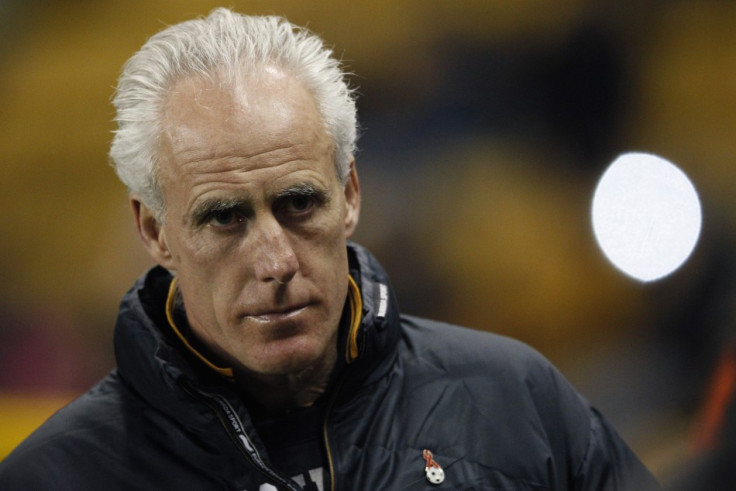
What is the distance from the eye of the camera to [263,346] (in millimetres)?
1539

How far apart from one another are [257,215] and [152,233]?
0.29m

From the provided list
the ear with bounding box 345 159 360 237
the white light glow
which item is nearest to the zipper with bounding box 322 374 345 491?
the ear with bounding box 345 159 360 237

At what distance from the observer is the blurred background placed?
3.66 meters

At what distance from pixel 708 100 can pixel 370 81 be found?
4.72 ft

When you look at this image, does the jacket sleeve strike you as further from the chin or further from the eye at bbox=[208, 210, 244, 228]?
the eye at bbox=[208, 210, 244, 228]

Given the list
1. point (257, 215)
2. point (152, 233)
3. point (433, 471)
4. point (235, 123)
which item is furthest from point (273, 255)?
point (433, 471)

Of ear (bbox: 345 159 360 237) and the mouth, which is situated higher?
ear (bbox: 345 159 360 237)

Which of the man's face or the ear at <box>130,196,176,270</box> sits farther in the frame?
the ear at <box>130,196,176,270</box>

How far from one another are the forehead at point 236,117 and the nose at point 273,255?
122 mm

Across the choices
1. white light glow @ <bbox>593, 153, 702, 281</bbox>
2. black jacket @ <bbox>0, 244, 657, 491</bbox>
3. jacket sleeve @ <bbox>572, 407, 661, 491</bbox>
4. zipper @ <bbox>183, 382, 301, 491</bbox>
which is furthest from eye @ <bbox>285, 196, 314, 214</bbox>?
white light glow @ <bbox>593, 153, 702, 281</bbox>

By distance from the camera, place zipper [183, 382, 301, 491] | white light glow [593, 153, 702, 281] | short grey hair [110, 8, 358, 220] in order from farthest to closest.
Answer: white light glow [593, 153, 702, 281], short grey hair [110, 8, 358, 220], zipper [183, 382, 301, 491]

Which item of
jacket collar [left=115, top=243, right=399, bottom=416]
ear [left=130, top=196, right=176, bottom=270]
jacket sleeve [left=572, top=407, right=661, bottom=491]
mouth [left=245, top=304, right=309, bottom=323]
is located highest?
ear [left=130, top=196, right=176, bottom=270]

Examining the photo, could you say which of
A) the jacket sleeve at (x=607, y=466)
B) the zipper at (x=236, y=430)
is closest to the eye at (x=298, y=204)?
the zipper at (x=236, y=430)

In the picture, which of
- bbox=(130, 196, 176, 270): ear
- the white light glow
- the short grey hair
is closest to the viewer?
the short grey hair
